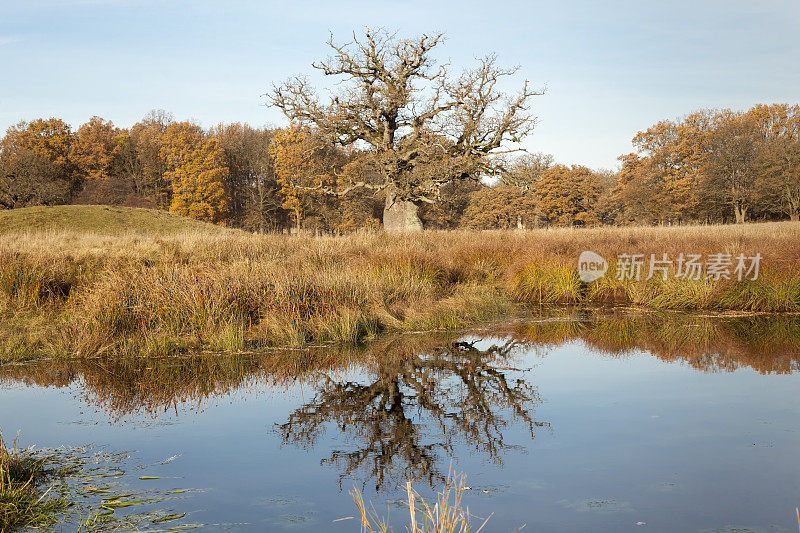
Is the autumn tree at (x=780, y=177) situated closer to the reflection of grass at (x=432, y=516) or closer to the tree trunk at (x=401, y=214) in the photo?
the tree trunk at (x=401, y=214)

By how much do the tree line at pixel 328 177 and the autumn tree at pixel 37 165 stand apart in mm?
108

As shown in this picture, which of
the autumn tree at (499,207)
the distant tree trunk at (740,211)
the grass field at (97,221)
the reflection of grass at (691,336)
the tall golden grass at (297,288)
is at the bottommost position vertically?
the reflection of grass at (691,336)

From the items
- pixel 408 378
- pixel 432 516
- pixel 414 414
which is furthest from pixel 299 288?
pixel 432 516

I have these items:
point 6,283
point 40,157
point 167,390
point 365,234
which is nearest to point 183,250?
point 6,283

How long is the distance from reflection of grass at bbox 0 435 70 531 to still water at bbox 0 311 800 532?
457mm

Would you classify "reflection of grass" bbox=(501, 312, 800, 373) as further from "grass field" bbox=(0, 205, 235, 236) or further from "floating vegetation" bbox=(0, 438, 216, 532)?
"grass field" bbox=(0, 205, 235, 236)

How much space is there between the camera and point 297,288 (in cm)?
1057

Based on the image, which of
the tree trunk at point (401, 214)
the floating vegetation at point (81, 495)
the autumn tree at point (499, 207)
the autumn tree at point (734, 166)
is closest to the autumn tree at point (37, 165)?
the tree trunk at point (401, 214)

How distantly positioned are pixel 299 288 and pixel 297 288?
0.12ft

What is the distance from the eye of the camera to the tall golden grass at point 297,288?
9.35 m

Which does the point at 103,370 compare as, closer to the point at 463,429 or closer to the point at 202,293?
the point at 202,293

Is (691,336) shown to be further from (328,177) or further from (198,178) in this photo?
(198,178)

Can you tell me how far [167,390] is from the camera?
23.5 feet

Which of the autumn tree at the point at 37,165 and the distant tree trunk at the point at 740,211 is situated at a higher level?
the autumn tree at the point at 37,165
